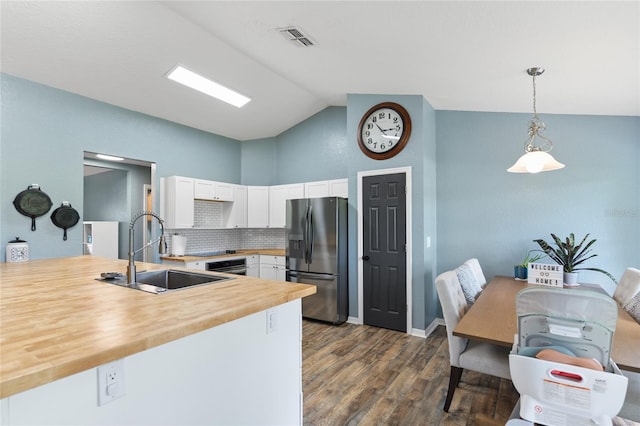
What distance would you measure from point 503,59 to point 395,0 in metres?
1.16

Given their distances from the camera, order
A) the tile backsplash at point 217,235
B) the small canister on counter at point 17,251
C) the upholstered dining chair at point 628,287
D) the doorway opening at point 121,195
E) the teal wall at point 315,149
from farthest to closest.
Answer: the doorway opening at point 121,195, the tile backsplash at point 217,235, the teal wall at point 315,149, the small canister on counter at point 17,251, the upholstered dining chair at point 628,287

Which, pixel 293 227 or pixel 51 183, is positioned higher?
pixel 51 183

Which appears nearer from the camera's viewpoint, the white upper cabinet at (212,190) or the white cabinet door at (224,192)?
the white upper cabinet at (212,190)

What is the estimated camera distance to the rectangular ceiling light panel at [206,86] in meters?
3.74

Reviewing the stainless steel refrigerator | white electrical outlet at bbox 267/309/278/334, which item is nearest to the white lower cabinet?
the stainless steel refrigerator

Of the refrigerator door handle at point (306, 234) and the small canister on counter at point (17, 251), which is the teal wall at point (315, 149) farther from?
the small canister on counter at point (17, 251)

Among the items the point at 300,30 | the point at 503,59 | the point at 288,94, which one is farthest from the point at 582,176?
the point at 288,94

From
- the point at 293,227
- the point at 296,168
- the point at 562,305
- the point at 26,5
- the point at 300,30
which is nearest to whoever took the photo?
the point at 562,305

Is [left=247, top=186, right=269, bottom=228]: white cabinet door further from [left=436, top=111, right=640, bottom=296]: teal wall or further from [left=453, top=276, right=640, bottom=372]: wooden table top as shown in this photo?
[left=453, top=276, right=640, bottom=372]: wooden table top

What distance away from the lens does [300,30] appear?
2.80m

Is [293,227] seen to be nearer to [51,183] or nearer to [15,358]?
[51,183]

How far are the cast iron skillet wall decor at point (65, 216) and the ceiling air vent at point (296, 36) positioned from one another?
10.1 feet

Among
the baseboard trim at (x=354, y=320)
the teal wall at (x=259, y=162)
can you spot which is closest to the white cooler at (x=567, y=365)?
the baseboard trim at (x=354, y=320)

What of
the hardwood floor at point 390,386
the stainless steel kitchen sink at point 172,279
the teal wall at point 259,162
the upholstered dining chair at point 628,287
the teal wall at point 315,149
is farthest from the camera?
the teal wall at point 259,162
